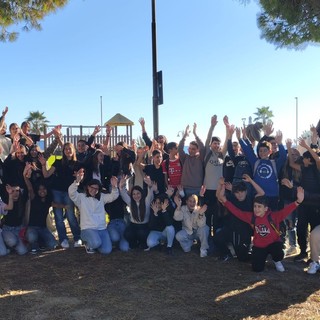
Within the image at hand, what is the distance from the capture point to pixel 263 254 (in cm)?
532

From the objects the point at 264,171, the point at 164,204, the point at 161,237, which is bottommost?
the point at 161,237

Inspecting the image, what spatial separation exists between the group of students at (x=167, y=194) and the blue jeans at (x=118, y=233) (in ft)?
0.06

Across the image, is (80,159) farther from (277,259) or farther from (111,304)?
(277,259)

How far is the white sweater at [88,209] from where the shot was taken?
20.7ft

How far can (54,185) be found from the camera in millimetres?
6688

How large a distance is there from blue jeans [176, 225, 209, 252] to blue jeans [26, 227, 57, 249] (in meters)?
2.19

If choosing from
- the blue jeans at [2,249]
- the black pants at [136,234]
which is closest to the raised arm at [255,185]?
the black pants at [136,234]

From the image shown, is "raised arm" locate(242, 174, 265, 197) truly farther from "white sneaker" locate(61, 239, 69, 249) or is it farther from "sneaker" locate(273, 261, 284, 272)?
"white sneaker" locate(61, 239, 69, 249)

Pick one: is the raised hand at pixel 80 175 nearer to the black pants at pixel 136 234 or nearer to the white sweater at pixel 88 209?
the white sweater at pixel 88 209

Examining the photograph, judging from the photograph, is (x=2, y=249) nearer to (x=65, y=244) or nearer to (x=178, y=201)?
(x=65, y=244)

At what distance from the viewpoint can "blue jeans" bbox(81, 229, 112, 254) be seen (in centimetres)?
616

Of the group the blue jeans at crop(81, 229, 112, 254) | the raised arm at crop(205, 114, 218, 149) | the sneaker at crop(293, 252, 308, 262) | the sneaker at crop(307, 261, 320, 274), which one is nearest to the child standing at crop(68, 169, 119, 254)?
the blue jeans at crop(81, 229, 112, 254)

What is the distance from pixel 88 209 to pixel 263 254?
2896 millimetres

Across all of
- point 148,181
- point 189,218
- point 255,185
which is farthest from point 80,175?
point 255,185
